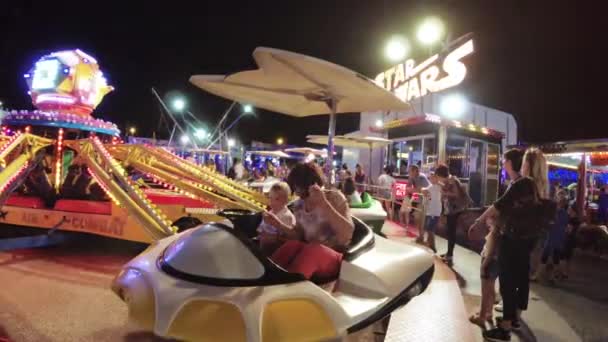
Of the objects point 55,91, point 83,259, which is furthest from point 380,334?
point 55,91

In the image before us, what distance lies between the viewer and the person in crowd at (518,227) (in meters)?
3.51

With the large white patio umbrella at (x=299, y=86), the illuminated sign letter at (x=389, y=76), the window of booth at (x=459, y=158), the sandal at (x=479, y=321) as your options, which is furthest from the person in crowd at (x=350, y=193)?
the illuminated sign letter at (x=389, y=76)

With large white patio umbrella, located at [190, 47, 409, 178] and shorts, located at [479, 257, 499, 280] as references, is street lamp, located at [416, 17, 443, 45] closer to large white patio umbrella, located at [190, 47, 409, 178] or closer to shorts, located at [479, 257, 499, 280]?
large white patio umbrella, located at [190, 47, 409, 178]

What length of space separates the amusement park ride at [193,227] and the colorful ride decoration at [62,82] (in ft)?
0.06

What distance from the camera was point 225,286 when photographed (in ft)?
7.30

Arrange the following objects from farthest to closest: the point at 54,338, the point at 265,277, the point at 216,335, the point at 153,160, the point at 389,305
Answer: the point at 153,160 → the point at 54,338 → the point at 389,305 → the point at 265,277 → the point at 216,335

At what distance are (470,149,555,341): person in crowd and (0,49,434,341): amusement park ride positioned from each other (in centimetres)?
81

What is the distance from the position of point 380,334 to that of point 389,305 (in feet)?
2.64

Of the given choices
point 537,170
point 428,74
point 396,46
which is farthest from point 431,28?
point 537,170

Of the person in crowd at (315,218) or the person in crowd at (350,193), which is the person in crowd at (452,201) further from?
the person in crowd at (315,218)

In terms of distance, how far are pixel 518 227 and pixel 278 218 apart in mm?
2066

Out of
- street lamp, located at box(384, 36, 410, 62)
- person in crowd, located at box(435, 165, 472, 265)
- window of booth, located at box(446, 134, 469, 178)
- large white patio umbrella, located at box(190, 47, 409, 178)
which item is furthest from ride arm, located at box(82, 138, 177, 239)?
street lamp, located at box(384, 36, 410, 62)

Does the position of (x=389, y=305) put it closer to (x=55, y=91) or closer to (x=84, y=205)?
(x=84, y=205)

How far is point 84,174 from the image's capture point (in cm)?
707
